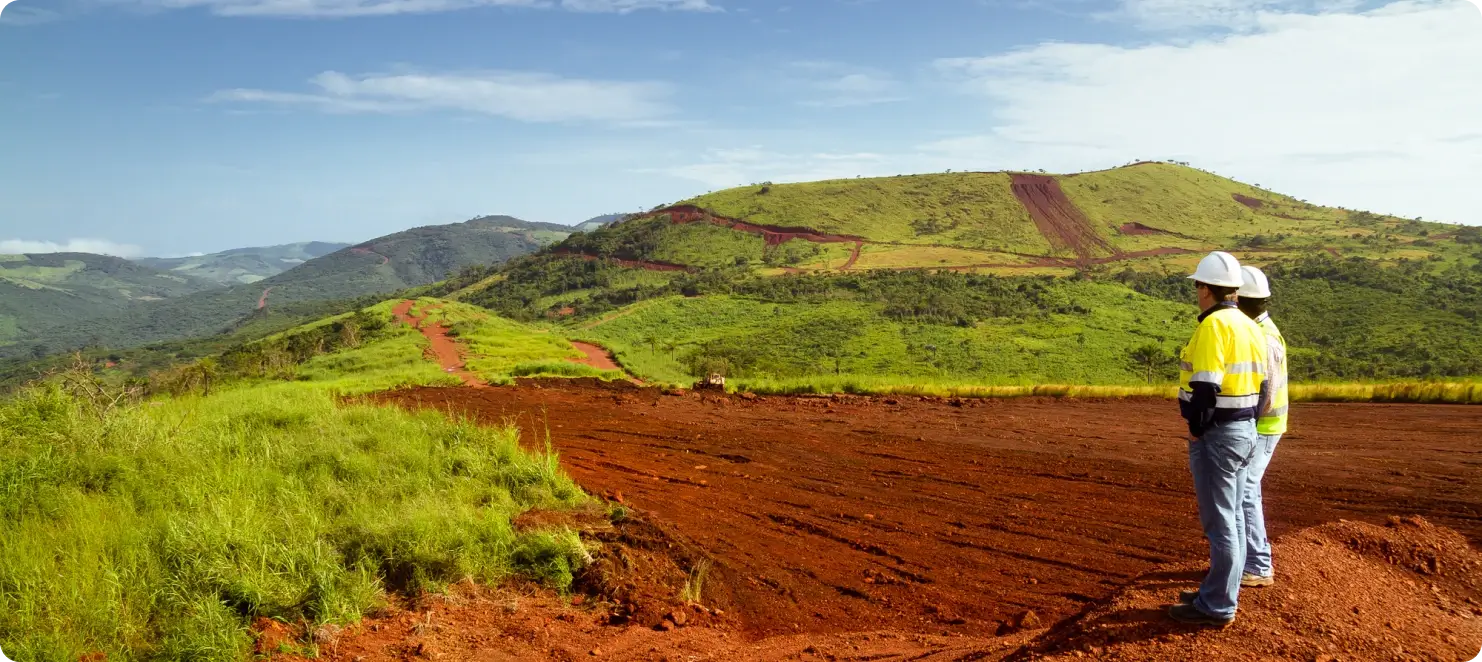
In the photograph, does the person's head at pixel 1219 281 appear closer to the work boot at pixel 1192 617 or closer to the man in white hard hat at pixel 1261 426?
the man in white hard hat at pixel 1261 426

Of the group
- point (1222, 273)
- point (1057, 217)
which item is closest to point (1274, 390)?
point (1222, 273)

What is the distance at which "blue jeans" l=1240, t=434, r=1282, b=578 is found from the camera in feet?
14.7

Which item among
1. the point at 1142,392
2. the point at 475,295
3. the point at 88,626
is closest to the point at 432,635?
the point at 88,626

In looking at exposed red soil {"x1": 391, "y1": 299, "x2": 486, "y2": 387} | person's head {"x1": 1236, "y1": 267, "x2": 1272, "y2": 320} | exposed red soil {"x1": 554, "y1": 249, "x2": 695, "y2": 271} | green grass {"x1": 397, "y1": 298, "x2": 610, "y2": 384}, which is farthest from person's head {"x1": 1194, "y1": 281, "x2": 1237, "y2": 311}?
exposed red soil {"x1": 554, "y1": 249, "x2": 695, "y2": 271}

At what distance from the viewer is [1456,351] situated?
40.7 m

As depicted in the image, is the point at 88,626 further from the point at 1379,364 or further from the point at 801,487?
the point at 1379,364

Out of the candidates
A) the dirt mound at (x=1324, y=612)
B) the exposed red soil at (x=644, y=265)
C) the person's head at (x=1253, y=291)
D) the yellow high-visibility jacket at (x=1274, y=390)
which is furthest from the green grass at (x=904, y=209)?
the yellow high-visibility jacket at (x=1274, y=390)

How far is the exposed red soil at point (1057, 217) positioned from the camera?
92250mm

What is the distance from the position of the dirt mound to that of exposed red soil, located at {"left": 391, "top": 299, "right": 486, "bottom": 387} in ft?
57.3

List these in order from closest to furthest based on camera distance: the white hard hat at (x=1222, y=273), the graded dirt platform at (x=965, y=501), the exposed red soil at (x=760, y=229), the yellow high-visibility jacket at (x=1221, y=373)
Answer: the yellow high-visibility jacket at (x=1221, y=373), the white hard hat at (x=1222, y=273), the graded dirt platform at (x=965, y=501), the exposed red soil at (x=760, y=229)

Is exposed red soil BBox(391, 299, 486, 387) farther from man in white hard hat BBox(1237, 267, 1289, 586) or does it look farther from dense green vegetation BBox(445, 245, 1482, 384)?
man in white hard hat BBox(1237, 267, 1289, 586)

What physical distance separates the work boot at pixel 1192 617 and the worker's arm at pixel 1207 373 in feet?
3.38

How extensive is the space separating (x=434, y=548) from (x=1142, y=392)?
51.2ft

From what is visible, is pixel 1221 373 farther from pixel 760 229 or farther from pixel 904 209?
pixel 904 209
